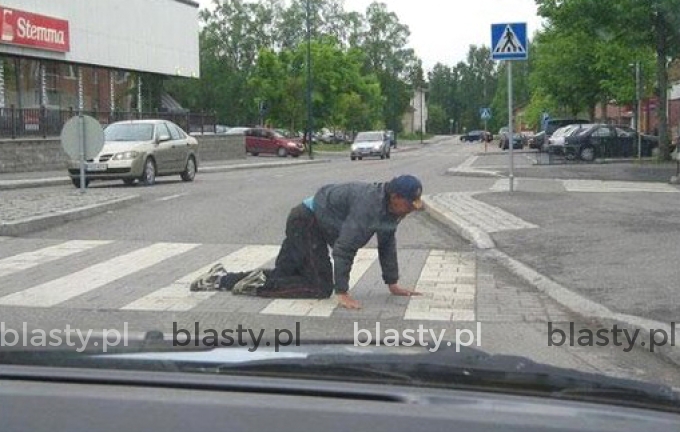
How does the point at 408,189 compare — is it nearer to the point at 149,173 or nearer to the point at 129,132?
the point at 149,173

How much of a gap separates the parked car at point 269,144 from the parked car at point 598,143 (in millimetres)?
21365

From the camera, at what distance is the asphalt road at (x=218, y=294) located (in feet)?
24.1

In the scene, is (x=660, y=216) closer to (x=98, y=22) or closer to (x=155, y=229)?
(x=155, y=229)

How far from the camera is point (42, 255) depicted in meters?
11.5

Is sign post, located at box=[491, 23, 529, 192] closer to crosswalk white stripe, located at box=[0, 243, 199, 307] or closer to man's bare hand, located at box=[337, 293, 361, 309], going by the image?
crosswalk white stripe, located at box=[0, 243, 199, 307]

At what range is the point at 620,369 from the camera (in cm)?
664

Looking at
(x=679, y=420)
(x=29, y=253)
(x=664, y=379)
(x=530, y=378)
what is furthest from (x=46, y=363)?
(x=29, y=253)

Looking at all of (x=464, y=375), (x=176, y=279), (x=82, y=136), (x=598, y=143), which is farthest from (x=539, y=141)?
(x=464, y=375)

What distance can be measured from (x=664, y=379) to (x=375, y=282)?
390 cm

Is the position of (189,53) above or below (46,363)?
above

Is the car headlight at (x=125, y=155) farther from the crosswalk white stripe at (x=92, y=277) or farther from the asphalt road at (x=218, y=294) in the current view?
the crosswalk white stripe at (x=92, y=277)

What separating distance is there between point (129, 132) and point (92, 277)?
551 inches

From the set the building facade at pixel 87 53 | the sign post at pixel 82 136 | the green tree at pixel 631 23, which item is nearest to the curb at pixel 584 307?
the sign post at pixel 82 136

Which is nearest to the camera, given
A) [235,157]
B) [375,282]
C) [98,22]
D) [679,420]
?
[679,420]
